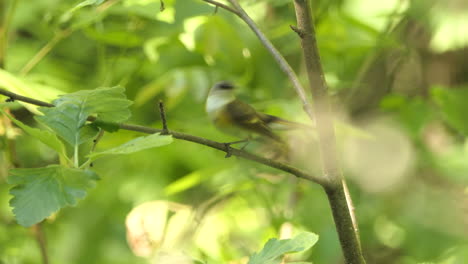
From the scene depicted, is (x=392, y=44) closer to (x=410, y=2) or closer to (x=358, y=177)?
(x=410, y=2)

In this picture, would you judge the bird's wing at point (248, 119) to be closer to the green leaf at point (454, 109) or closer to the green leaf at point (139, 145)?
the green leaf at point (454, 109)

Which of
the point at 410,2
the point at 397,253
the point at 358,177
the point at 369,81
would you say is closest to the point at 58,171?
the point at 410,2

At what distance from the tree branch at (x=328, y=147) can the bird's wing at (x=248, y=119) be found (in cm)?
52

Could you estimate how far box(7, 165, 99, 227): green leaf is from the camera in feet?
1.97

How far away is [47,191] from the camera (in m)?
0.61

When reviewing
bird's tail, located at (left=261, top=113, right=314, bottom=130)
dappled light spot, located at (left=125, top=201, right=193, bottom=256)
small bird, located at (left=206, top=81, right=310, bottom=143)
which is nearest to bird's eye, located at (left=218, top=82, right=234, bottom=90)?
small bird, located at (left=206, top=81, right=310, bottom=143)

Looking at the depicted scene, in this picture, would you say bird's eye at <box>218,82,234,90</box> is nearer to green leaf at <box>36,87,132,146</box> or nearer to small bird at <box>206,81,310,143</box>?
small bird at <box>206,81,310,143</box>

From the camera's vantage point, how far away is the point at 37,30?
9.27 feet

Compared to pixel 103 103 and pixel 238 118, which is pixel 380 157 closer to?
pixel 238 118

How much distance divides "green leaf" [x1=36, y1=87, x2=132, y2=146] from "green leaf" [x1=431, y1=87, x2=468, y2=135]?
3.12ft

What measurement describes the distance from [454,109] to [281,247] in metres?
0.91

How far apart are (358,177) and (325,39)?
2.38ft

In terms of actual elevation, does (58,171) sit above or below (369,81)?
below

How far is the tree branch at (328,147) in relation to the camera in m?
0.69
